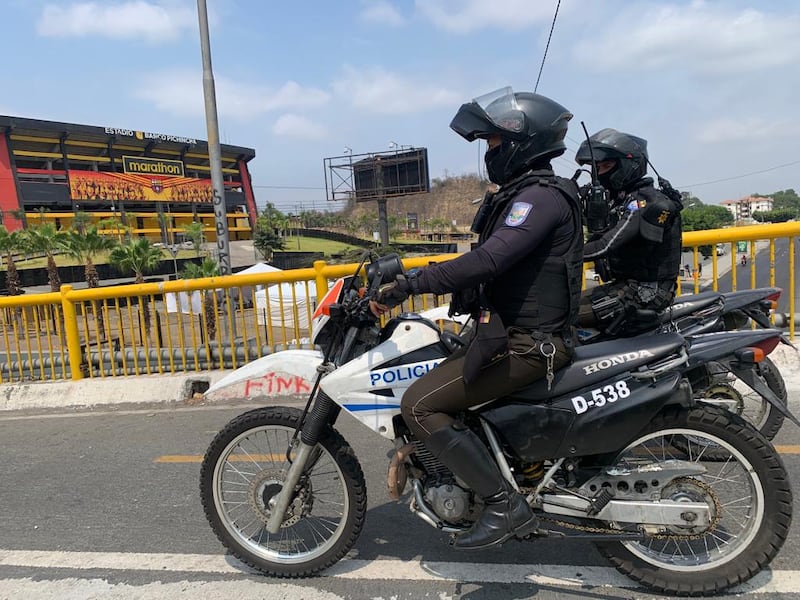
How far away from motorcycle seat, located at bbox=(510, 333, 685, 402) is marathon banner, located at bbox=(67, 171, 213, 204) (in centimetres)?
7057

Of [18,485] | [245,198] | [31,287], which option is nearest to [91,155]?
[245,198]

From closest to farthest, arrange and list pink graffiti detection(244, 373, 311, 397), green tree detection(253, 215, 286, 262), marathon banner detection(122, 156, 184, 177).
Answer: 1. pink graffiti detection(244, 373, 311, 397)
2. green tree detection(253, 215, 286, 262)
3. marathon banner detection(122, 156, 184, 177)

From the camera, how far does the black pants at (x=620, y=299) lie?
391cm

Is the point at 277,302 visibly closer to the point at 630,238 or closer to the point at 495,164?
→ the point at 630,238

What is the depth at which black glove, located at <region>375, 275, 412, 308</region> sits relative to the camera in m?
2.38

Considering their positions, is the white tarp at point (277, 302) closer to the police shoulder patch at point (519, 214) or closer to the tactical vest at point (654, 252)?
the tactical vest at point (654, 252)

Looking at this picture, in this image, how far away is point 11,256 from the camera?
33031mm

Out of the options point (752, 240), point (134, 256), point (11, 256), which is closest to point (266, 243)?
point (11, 256)

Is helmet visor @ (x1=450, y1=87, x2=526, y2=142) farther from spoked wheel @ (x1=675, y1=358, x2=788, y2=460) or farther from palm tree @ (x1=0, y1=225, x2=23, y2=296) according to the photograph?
palm tree @ (x1=0, y1=225, x2=23, y2=296)

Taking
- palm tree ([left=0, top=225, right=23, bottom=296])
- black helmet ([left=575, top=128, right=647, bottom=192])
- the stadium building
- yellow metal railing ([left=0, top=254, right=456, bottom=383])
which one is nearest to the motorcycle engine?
black helmet ([left=575, top=128, right=647, bottom=192])

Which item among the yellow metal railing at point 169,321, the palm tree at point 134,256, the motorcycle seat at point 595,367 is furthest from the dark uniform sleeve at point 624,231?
the palm tree at point 134,256

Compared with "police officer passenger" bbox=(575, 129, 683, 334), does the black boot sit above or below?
below

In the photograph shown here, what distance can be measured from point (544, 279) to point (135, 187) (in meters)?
73.6

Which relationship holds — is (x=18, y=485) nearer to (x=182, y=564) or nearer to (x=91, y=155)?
(x=182, y=564)
